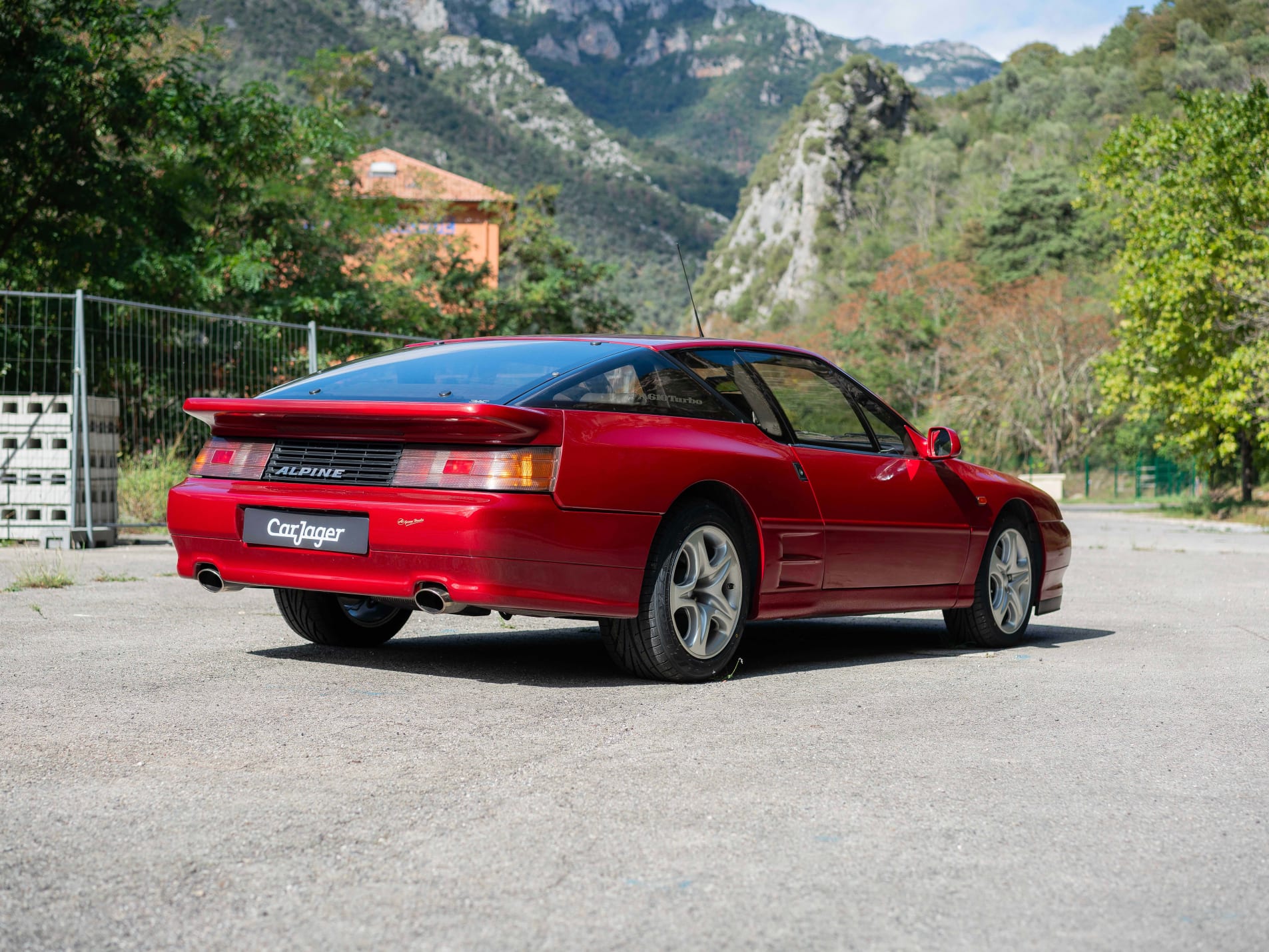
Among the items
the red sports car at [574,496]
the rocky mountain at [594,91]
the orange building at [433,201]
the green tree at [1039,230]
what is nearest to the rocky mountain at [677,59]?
the rocky mountain at [594,91]

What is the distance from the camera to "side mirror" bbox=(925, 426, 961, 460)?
714cm

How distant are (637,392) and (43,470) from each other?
8.73 meters

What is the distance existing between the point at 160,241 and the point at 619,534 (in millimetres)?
19476

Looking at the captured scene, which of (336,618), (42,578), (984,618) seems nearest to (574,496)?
(336,618)

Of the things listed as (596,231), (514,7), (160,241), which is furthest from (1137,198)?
(514,7)

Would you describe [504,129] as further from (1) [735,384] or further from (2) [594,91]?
(1) [735,384]

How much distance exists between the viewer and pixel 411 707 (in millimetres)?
5043

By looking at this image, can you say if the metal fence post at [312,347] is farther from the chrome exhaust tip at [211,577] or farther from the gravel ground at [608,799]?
the chrome exhaust tip at [211,577]

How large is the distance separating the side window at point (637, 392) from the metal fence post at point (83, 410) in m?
8.17

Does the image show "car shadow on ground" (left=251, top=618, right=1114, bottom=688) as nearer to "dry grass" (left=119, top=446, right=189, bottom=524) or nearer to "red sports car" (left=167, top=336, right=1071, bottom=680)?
"red sports car" (left=167, top=336, right=1071, bottom=680)

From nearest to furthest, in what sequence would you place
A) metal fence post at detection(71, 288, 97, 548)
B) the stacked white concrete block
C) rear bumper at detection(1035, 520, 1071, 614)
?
rear bumper at detection(1035, 520, 1071, 614), metal fence post at detection(71, 288, 97, 548), the stacked white concrete block

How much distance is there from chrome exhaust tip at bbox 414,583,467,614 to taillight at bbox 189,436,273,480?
3.36ft

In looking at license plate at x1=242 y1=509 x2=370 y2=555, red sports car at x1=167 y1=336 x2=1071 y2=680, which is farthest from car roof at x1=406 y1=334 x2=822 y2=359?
license plate at x1=242 y1=509 x2=370 y2=555

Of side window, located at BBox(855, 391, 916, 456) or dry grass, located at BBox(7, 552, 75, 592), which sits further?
dry grass, located at BBox(7, 552, 75, 592)
